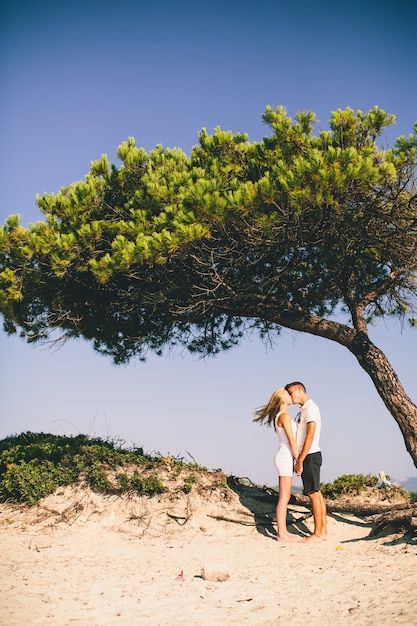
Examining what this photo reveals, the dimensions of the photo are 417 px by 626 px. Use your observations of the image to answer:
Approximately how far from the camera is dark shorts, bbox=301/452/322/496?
7.70 metres

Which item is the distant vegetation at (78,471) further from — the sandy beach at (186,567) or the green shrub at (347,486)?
the green shrub at (347,486)

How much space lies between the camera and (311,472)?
25.3 ft

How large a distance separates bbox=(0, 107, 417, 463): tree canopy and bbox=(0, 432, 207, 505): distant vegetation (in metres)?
2.34

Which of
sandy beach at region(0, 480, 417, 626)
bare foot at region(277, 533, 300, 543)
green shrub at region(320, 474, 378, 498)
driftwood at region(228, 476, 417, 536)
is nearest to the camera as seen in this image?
sandy beach at region(0, 480, 417, 626)

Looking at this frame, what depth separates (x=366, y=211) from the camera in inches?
352

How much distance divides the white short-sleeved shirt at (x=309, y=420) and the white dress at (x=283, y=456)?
14 cm

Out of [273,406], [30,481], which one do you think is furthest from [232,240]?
[30,481]

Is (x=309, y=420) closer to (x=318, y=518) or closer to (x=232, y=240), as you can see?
(x=318, y=518)

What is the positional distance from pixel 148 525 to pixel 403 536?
388 cm

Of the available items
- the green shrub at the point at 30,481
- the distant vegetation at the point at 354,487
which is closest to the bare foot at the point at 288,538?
the distant vegetation at the point at 354,487

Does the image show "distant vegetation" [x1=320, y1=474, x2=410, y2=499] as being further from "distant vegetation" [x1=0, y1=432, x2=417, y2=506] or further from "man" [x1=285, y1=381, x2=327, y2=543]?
"man" [x1=285, y1=381, x2=327, y2=543]

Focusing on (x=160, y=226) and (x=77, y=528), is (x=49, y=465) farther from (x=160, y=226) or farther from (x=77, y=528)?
(x=160, y=226)

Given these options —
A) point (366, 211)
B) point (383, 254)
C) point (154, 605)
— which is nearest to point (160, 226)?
point (366, 211)

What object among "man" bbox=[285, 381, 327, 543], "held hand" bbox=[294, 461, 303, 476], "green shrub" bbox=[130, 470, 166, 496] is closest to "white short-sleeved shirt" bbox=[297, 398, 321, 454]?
"man" bbox=[285, 381, 327, 543]
